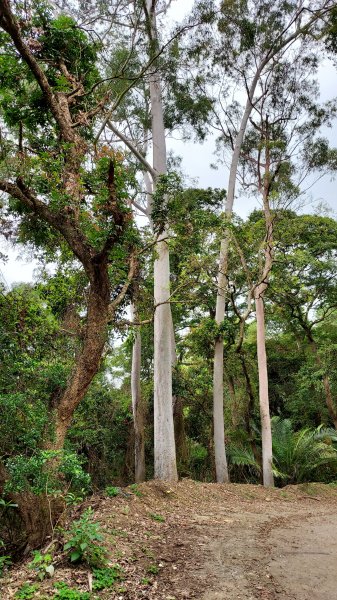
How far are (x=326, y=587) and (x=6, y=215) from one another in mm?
6817

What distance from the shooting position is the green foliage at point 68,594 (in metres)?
2.94

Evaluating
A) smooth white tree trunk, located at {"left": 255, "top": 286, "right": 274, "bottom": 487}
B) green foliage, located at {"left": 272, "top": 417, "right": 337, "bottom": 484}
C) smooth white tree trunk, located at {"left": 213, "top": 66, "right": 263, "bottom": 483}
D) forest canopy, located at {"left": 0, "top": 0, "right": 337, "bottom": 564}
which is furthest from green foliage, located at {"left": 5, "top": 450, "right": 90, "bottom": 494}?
green foliage, located at {"left": 272, "top": 417, "right": 337, "bottom": 484}

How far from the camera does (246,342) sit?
16.1 m

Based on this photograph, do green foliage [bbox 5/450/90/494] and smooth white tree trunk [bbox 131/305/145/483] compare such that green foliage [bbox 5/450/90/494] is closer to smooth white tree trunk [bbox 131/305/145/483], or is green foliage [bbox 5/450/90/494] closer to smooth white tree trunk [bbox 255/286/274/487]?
smooth white tree trunk [bbox 131/305/145/483]

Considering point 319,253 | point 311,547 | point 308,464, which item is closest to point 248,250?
point 319,253

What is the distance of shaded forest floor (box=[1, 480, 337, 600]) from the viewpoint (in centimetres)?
330

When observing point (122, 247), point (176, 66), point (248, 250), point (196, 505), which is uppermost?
point (176, 66)

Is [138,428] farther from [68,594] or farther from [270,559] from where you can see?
[68,594]

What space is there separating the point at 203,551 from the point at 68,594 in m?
1.81

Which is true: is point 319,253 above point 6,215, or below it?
above

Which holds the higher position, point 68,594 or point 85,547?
point 85,547

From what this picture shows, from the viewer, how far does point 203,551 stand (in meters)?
4.33

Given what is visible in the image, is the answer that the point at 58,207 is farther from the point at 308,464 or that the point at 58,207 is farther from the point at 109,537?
the point at 308,464

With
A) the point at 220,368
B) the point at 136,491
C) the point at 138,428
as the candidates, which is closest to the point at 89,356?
the point at 136,491
